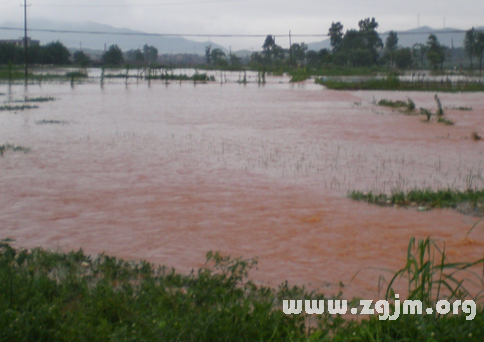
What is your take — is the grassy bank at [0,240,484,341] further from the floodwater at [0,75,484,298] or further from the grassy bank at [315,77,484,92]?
the grassy bank at [315,77,484,92]

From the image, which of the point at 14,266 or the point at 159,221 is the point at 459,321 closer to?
the point at 14,266

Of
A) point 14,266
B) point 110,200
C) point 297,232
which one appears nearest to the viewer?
point 14,266

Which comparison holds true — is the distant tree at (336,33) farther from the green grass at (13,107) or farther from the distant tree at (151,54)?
the green grass at (13,107)

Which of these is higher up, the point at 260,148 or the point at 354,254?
the point at 260,148

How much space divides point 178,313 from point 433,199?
4634 mm

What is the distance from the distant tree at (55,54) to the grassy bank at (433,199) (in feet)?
208

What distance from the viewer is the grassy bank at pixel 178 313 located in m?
3.02

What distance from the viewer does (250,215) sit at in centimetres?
672

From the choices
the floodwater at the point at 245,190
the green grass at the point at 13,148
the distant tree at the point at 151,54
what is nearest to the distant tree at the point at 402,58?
the distant tree at the point at 151,54

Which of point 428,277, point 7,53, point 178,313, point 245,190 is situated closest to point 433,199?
point 245,190

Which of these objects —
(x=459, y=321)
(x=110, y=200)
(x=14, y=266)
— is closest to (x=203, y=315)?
(x=459, y=321)

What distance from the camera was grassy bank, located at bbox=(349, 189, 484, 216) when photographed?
266 inches

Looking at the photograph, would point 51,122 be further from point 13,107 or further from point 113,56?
point 113,56

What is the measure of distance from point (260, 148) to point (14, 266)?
25.3 ft
